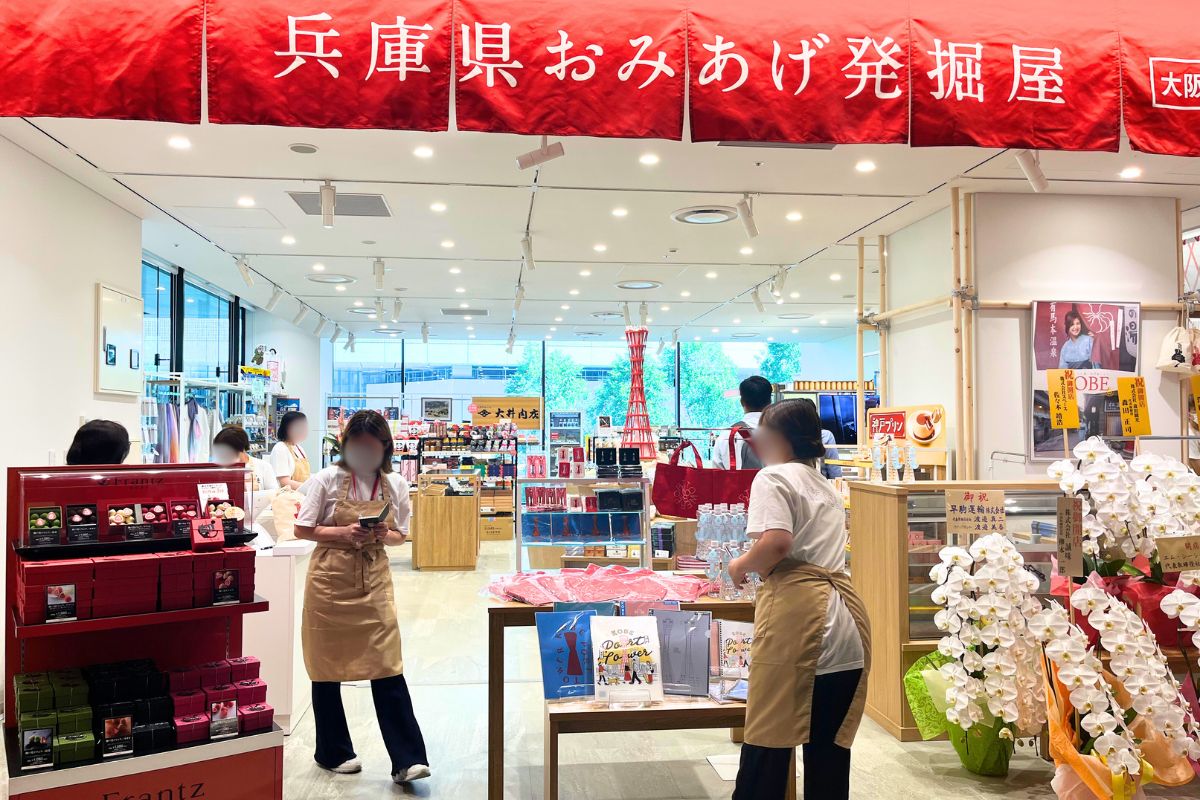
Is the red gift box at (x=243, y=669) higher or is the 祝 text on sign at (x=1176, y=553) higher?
the 祝 text on sign at (x=1176, y=553)

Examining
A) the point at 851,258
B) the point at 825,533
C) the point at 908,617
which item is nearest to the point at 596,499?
the point at 908,617

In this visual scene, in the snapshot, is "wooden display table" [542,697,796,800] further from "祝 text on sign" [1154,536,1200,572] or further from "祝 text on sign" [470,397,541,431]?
"祝 text on sign" [470,397,541,431]

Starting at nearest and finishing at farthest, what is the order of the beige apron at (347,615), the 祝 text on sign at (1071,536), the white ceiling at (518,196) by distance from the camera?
the 祝 text on sign at (1071,536), the beige apron at (347,615), the white ceiling at (518,196)

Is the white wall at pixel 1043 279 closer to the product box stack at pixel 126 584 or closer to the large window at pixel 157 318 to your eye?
the product box stack at pixel 126 584

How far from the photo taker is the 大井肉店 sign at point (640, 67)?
2.50m

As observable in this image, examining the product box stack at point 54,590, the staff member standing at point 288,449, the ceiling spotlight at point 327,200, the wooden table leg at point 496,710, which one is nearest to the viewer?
the product box stack at point 54,590

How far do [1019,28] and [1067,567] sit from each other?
1906 mm

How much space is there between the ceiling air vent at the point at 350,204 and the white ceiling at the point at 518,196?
0.12 meters

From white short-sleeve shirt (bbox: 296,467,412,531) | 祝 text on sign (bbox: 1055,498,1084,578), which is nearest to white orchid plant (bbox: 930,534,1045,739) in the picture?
祝 text on sign (bbox: 1055,498,1084,578)

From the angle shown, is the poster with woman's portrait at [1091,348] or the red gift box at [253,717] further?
the poster with woman's portrait at [1091,348]

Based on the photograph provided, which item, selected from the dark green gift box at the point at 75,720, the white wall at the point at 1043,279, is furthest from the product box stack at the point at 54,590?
the white wall at the point at 1043,279

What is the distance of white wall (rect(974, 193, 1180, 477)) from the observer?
21.2 feet

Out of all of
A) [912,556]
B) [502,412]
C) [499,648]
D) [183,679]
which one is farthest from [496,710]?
[502,412]

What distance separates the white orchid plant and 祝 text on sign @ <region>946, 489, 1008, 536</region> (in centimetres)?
64
